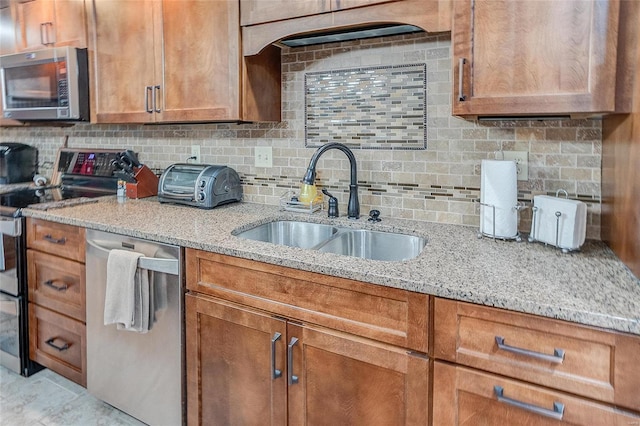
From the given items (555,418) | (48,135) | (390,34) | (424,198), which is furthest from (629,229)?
(48,135)

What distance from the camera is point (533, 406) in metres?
0.99

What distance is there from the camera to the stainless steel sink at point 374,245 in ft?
5.54

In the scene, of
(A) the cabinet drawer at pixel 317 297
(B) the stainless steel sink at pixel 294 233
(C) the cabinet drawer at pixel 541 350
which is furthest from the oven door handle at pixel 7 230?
(C) the cabinet drawer at pixel 541 350

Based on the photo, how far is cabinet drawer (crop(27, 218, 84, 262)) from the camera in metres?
1.90

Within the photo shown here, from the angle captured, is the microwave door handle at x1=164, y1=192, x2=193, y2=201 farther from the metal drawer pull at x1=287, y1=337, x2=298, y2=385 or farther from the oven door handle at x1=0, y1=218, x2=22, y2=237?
the metal drawer pull at x1=287, y1=337, x2=298, y2=385

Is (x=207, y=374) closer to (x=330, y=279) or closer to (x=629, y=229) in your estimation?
(x=330, y=279)

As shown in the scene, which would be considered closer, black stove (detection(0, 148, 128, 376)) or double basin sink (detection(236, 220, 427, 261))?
double basin sink (detection(236, 220, 427, 261))

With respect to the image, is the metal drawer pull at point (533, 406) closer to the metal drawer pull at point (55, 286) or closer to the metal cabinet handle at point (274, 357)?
the metal cabinet handle at point (274, 357)

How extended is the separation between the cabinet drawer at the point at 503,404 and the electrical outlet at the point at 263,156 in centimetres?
138

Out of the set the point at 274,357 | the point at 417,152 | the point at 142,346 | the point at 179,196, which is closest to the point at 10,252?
the point at 179,196

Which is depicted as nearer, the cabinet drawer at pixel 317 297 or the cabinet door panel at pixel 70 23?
the cabinet drawer at pixel 317 297

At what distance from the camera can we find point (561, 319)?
3.10 ft

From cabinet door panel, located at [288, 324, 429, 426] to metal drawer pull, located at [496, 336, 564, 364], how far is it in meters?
0.20

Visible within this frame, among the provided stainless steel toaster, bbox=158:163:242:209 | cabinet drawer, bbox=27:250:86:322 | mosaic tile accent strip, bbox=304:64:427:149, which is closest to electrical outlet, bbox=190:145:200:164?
stainless steel toaster, bbox=158:163:242:209
